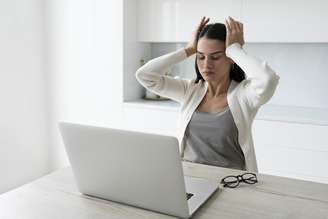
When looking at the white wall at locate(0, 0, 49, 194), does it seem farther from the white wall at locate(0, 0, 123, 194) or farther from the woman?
the woman

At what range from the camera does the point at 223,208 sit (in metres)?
0.97

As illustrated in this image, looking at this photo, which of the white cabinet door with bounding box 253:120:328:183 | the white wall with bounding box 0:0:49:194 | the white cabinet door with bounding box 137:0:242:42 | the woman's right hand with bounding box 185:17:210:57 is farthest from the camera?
the white wall with bounding box 0:0:49:194

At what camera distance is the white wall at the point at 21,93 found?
2764 millimetres

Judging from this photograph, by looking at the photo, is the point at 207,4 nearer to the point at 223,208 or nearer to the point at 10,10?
the point at 10,10

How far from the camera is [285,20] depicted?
2426 mm

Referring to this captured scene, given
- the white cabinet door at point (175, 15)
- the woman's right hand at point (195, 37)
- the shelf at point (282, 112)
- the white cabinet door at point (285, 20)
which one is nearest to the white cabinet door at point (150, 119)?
the shelf at point (282, 112)

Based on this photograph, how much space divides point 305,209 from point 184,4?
2073 mm

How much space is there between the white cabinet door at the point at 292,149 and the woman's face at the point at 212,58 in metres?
1.06

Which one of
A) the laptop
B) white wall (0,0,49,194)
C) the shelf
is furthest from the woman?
white wall (0,0,49,194)

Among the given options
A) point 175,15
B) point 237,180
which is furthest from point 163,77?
point 175,15

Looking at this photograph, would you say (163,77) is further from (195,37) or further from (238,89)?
(238,89)

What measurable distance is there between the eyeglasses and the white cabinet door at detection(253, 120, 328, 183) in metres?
1.19

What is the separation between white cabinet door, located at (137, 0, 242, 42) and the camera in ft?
8.54

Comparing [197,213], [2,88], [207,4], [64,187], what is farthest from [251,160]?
[2,88]
